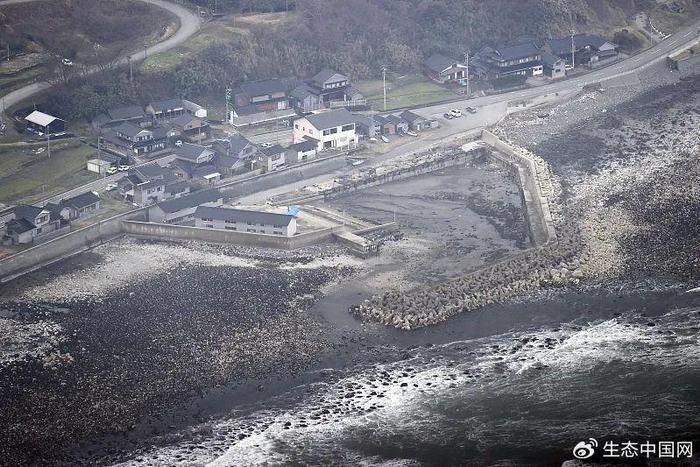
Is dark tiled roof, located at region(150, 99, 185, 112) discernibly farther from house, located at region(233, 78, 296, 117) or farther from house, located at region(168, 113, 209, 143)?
house, located at region(233, 78, 296, 117)

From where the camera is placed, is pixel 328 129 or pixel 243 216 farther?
pixel 328 129

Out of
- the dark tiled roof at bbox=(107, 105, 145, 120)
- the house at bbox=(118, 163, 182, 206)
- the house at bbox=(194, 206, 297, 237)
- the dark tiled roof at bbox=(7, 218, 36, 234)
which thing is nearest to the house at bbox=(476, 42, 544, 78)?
the dark tiled roof at bbox=(107, 105, 145, 120)

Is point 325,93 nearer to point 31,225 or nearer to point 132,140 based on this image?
point 132,140

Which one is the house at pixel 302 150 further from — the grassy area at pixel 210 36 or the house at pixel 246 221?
the grassy area at pixel 210 36

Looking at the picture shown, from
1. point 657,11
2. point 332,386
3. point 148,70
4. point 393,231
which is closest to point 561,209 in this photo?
point 393,231

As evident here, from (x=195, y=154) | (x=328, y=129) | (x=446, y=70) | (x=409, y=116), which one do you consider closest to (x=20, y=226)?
(x=195, y=154)

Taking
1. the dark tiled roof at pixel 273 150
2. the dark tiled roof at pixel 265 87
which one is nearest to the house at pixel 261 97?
the dark tiled roof at pixel 265 87

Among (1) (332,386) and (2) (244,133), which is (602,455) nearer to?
(1) (332,386)
